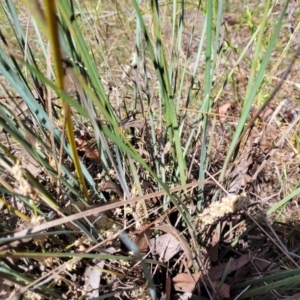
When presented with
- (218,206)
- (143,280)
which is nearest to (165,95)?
(218,206)

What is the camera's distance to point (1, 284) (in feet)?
2.02

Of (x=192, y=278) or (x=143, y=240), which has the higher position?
(x=143, y=240)

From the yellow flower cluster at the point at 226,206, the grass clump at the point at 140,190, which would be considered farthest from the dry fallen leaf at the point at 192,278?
the yellow flower cluster at the point at 226,206

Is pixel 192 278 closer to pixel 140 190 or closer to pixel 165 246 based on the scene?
pixel 165 246

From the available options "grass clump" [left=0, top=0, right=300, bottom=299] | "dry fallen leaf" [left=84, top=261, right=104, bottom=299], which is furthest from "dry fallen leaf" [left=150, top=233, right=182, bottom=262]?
"dry fallen leaf" [left=84, top=261, right=104, bottom=299]

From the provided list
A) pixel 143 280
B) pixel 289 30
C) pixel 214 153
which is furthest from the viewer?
pixel 289 30

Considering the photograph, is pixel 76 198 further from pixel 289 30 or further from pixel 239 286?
pixel 289 30

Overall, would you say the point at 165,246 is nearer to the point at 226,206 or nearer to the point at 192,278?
the point at 192,278

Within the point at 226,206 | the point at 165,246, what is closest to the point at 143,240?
the point at 165,246

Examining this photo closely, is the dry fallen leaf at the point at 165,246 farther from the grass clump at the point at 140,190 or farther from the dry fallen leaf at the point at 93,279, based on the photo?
the dry fallen leaf at the point at 93,279

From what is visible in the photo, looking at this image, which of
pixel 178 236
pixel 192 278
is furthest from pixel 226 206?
pixel 192 278

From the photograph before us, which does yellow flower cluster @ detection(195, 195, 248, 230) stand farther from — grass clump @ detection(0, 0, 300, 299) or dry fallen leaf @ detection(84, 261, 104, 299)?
dry fallen leaf @ detection(84, 261, 104, 299)

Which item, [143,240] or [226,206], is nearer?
[226,206]

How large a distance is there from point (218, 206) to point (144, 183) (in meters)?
0.20
